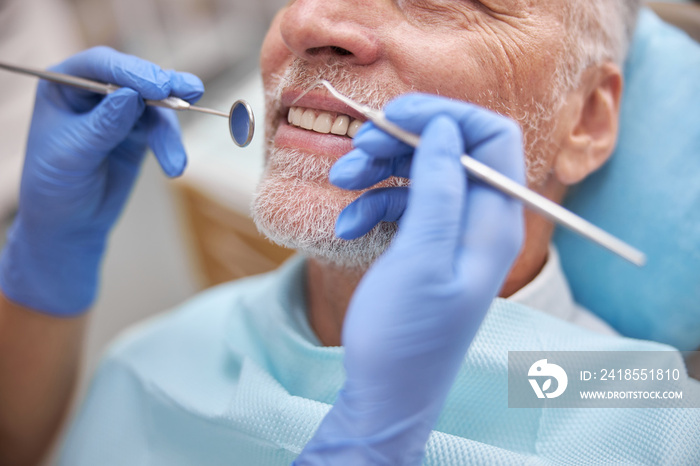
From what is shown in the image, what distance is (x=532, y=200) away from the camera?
54 centimetres

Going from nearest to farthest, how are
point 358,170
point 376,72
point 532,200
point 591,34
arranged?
point 532,200 → point 358,170 → point 376,72 → point 591,34

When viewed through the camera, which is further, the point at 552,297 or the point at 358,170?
the point at 552,297

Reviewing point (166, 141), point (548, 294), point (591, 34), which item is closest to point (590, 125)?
point (591, 34)

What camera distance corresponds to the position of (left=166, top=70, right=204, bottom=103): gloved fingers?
0.92 metres

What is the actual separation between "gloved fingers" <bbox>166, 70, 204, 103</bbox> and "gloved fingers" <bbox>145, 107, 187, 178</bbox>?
0.09 m

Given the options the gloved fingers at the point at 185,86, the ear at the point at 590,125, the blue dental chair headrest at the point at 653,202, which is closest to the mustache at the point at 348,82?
the gloved fingers at the point at 185,86

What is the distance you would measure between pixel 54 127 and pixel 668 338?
1259 mm

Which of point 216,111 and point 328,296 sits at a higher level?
point 216,111

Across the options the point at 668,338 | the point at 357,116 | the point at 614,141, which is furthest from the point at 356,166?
the point at 668,338

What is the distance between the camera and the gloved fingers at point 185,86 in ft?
3.03

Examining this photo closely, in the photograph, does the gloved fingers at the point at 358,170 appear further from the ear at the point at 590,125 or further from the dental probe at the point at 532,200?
the ear at the point at 590,125

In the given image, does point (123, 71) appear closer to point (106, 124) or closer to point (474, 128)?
point (106, 124)
